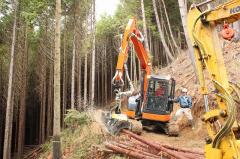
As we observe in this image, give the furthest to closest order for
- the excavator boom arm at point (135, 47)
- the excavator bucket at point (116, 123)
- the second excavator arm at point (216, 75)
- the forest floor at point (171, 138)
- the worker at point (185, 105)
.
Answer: the worker at point (185, 105) < the excavator bucket at point (116, 123) < the excavator boom arm at point (135, 47) < the forest floor at point (171, 138) < the second excavator arm at point (216, 75)

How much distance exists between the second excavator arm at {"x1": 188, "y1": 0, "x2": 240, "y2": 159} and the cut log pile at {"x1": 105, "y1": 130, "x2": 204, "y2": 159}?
2.44 metres

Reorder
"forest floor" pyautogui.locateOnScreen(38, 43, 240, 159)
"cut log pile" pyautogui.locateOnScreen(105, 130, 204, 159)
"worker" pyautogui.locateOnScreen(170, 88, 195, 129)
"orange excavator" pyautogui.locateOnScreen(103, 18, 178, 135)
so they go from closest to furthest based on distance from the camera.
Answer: "cut log pile" pyautogui.locateOnScreen(105, 130, 204, 159)
"forest floor" pyautogui.locateOnScreen(38, 43, 240, 159)
"orange excavator" pyautogui.locateOnScreen(103, 18, 178, 135)
"worker" pyautogui.locateOnScreen(170, 88, 195, 129)

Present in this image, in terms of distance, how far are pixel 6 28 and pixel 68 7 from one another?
3.43 m

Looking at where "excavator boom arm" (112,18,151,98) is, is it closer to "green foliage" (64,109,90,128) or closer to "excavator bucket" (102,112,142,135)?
"excavator bucket" (102,112,142,135)

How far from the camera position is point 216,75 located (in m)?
5.22

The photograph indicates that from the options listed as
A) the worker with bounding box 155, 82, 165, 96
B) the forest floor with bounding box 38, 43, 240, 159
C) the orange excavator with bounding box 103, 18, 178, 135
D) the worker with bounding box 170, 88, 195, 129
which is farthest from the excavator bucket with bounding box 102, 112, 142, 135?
the worker with bounding box 170, 88, 195, 129

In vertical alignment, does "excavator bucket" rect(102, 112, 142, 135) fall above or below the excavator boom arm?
below

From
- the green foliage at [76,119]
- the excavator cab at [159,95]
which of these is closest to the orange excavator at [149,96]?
the excavator cab at [159,95]

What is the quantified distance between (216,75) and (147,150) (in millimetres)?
3743

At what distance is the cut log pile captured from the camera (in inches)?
302

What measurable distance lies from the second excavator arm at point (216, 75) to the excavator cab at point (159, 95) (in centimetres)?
594

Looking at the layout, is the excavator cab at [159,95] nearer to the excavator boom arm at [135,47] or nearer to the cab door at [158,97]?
the cab door at [158,97]

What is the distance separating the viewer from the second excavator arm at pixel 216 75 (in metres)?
4.86

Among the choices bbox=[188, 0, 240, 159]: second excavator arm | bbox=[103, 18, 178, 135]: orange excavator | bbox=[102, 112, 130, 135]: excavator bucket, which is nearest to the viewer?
bbox=[188, 0, 240, 159]: second excavator arm
